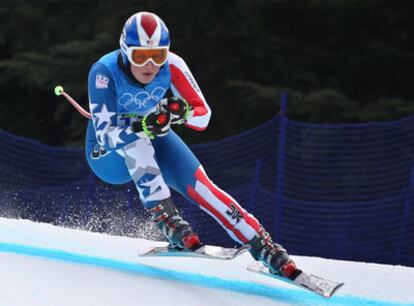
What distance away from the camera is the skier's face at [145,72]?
15.0ft

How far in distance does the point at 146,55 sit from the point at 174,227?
96cm

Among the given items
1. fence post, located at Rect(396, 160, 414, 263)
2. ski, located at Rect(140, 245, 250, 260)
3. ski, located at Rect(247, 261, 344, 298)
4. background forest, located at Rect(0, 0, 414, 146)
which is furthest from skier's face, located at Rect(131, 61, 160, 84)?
background forest, located at Rect(0, 0, 414, 146)

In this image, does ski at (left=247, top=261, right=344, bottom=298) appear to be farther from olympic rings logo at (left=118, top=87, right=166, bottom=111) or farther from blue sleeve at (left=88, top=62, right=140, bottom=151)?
olympic rings logo at (left=118, top=87, right=166, bottom=111)

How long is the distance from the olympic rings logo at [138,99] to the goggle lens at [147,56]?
0.23 meters

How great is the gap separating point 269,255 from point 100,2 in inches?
365

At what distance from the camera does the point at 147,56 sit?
4.49 meters

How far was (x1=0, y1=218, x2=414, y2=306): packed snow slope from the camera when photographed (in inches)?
164

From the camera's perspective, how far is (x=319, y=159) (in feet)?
31.7

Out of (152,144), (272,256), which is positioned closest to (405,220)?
(272,256)

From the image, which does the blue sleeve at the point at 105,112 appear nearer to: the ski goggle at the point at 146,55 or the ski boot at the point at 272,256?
the ski goggle at the point at 146,55

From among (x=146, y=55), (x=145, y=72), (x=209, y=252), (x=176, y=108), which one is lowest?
(x=209, y=252)

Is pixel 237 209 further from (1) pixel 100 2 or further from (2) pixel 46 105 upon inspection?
(2) pixel 46 105

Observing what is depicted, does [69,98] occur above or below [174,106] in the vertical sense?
below

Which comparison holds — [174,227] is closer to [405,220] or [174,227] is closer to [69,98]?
[69,98]
